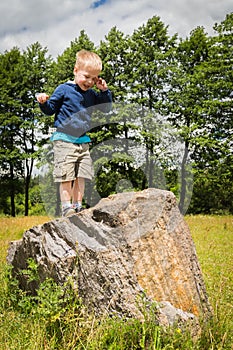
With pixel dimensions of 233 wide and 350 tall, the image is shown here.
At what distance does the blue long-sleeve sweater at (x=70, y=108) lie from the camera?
499 centimetres

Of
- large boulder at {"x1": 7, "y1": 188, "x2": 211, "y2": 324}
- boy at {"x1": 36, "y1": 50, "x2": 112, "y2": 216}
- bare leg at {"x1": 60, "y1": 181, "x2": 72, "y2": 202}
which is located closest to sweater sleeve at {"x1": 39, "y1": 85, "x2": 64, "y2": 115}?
boy at {"x1": 36, "y1": 50, "x2": 112, "y2": 216}

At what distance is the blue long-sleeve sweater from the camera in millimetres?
4992

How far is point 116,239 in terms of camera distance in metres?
3.76

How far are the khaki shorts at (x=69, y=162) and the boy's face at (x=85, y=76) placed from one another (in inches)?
31.2

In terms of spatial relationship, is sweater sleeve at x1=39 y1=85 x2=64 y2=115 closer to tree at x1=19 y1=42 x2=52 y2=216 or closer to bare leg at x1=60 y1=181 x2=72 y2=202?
bare leg at x1=60 y1=181 x2=72 y2=202

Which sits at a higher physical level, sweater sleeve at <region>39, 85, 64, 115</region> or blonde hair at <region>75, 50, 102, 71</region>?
blonde hair at <region>75, 50, 102, 71</region>

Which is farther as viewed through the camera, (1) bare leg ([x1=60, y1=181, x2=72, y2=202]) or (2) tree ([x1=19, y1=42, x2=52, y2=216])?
(2) tree ([x1=19, y1=42, x2=52, y2=216])

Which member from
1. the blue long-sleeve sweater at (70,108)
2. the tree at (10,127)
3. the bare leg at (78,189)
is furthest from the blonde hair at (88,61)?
the tree at (10,127)

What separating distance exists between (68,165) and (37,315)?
191 cm

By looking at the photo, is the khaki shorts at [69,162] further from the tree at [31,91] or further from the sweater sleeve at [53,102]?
the tree at [31,91]

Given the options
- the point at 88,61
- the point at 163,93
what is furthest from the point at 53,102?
the point at 163,93

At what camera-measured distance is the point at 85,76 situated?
4.94 m

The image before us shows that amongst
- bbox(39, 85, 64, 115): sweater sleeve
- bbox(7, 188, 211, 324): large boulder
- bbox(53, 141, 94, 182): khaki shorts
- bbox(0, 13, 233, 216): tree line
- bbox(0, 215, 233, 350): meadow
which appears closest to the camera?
bbox(0, 215, 233, 350): meadow

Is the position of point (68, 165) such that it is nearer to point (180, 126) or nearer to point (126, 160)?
point (126, 160)
